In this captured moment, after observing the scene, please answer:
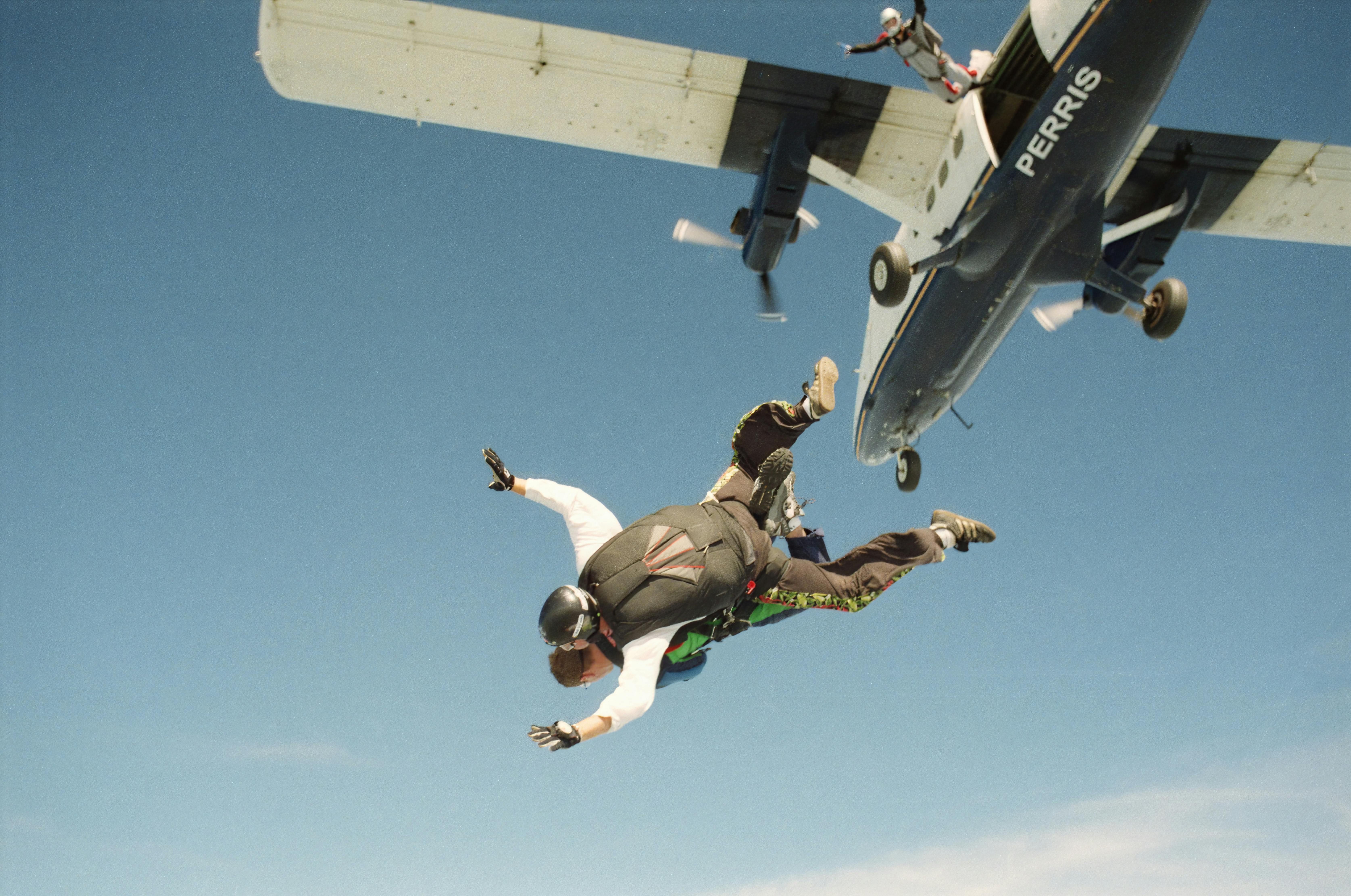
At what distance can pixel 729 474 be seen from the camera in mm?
5441

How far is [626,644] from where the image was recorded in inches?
178

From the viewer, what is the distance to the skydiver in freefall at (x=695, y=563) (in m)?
4.41

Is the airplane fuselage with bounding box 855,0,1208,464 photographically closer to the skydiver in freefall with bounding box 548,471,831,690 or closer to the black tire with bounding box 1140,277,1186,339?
the black tire with bounding box 1140,277,1186,339

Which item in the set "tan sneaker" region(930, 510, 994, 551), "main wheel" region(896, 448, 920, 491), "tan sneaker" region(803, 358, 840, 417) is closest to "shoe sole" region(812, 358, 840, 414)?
"tan sneaker" region(803, 358, 840, 417)

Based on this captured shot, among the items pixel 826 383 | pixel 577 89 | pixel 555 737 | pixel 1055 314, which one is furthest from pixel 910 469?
pixel 555 737

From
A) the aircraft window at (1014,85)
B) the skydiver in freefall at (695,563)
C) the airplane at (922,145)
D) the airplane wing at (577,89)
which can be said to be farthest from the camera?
the airplane wing at (577,89)

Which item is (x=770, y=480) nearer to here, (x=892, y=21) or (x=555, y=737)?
(x=555, y=737)

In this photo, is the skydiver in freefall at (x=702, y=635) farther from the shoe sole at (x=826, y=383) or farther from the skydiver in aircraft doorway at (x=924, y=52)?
the skydiver in aircraft doorway at (x=924, y=52)

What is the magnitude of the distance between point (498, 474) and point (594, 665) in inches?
47.3

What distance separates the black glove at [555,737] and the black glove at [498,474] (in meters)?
1.41

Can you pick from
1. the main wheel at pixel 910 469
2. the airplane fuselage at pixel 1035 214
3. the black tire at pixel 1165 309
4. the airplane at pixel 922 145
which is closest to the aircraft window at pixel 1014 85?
the airplane at pixel 922 145

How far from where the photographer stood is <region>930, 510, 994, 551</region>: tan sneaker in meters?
5.42

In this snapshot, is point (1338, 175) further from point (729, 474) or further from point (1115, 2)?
point (729, 474)

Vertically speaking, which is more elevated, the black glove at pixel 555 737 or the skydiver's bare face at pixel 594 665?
the skydiver's bare face at pixel 594 665
